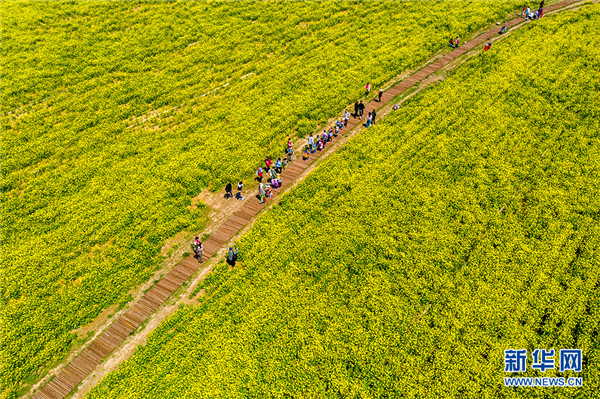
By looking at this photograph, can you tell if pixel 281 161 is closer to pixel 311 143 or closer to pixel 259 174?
pixel 259 174

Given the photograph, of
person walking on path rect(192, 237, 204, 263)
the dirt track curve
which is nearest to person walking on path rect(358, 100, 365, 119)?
the dirt track curve

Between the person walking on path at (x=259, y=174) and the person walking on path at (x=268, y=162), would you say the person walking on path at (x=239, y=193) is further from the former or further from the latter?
the person walking on path at (x=268, y=162)

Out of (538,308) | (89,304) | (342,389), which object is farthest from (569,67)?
(89,304)

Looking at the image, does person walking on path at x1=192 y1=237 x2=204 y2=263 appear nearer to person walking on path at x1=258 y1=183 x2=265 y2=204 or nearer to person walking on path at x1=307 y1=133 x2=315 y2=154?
person walking on path at x1=258 y1=183 x2=265 y2=204

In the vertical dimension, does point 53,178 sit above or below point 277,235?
above

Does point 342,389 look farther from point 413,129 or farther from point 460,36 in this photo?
point 460,36

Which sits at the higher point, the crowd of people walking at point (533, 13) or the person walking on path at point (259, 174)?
the crowd of people walking at point (533, 13)

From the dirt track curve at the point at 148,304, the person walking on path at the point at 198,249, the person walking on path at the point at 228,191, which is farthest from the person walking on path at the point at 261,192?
the person walking on path at the point at 198,249
